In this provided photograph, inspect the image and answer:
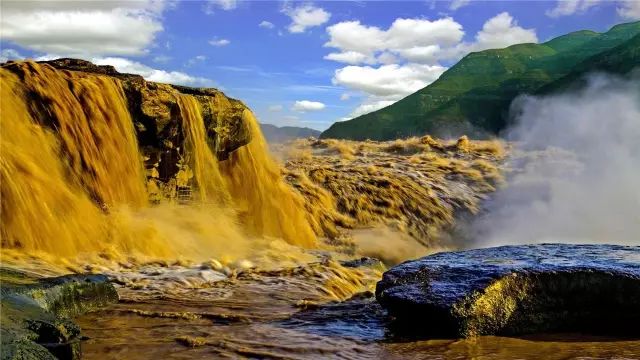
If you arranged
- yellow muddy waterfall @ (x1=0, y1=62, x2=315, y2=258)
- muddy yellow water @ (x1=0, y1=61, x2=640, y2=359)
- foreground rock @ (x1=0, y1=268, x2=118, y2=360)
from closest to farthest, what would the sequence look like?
foreground rock @ (x1=0, y1=268, x2=118, y2=360) < muddy yellow water @ (x1=0, y1=61, x2=640, y2=359) < yellow muddy waterfall @ (x1=0, y1=62, x2=315, y2=258)

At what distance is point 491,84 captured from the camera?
13762 centimetres

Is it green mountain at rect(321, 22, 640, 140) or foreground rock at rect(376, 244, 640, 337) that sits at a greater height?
green mountain at rect(321, 22, 640, 140)

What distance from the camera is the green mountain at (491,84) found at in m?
114

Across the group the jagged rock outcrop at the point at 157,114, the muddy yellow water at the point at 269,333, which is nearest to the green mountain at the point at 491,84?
the jagged rock outcrop at the point at 157,114

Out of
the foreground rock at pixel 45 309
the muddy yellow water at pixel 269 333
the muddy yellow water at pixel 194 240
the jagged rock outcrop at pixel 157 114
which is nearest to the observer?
the foreground rock at pixel 45 309

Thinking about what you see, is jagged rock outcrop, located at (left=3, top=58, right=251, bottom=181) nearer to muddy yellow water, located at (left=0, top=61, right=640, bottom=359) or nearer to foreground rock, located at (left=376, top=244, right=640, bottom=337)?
muddy yellow water, located at (left=0, top=61, right=640, bottom=359)

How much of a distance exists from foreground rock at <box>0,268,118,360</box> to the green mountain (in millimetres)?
98417

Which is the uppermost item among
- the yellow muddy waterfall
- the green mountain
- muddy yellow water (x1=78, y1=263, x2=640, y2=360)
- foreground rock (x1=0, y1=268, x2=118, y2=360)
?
the green mountain

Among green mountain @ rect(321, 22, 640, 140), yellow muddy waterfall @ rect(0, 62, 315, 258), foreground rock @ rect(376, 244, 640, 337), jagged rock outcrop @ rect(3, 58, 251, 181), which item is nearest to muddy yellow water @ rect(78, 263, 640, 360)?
foreground rock @ rect(376, 244, 640, 337)

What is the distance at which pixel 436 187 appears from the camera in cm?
1808

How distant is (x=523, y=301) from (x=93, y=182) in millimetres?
6006

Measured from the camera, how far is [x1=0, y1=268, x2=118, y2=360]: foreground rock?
3459 millimetres

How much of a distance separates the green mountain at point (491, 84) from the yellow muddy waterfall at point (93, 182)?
9338cm

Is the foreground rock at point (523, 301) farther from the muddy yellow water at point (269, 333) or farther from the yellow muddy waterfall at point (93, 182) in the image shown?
the yellow muddy waterfall at point (93, 182)
